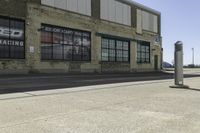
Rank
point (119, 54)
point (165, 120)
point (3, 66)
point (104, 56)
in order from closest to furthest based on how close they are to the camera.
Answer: point (165, 120) < point (3, 66) < point (104, 56) < point (119, 54)

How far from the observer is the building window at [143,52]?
51.1 m

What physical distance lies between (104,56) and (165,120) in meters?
34.7

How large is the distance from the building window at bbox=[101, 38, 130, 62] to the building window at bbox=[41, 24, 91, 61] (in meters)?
3.78

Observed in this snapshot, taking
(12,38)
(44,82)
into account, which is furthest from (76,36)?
(44,82)

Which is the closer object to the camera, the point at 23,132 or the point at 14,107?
the point at 23,132

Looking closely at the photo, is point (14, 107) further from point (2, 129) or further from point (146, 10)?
point (146, 10)

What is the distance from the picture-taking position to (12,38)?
29719 millimetres

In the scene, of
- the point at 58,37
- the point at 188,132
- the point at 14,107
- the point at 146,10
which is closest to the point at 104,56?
the point at 58,37

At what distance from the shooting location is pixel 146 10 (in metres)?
52.7

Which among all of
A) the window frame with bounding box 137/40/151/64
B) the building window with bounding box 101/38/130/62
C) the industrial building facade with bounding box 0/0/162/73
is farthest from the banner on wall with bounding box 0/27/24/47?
the window frame with bounding box 137/40/151/64

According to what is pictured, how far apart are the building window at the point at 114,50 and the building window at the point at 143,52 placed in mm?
3396

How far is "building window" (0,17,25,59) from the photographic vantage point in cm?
2894

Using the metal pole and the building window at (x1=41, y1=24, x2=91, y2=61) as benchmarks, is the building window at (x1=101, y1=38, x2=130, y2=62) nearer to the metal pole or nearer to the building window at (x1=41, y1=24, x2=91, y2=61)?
the building window at (x1=41, y1=24, x2=91, y2=61)

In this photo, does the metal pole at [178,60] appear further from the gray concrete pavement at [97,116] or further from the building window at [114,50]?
the building window at [114,50]
